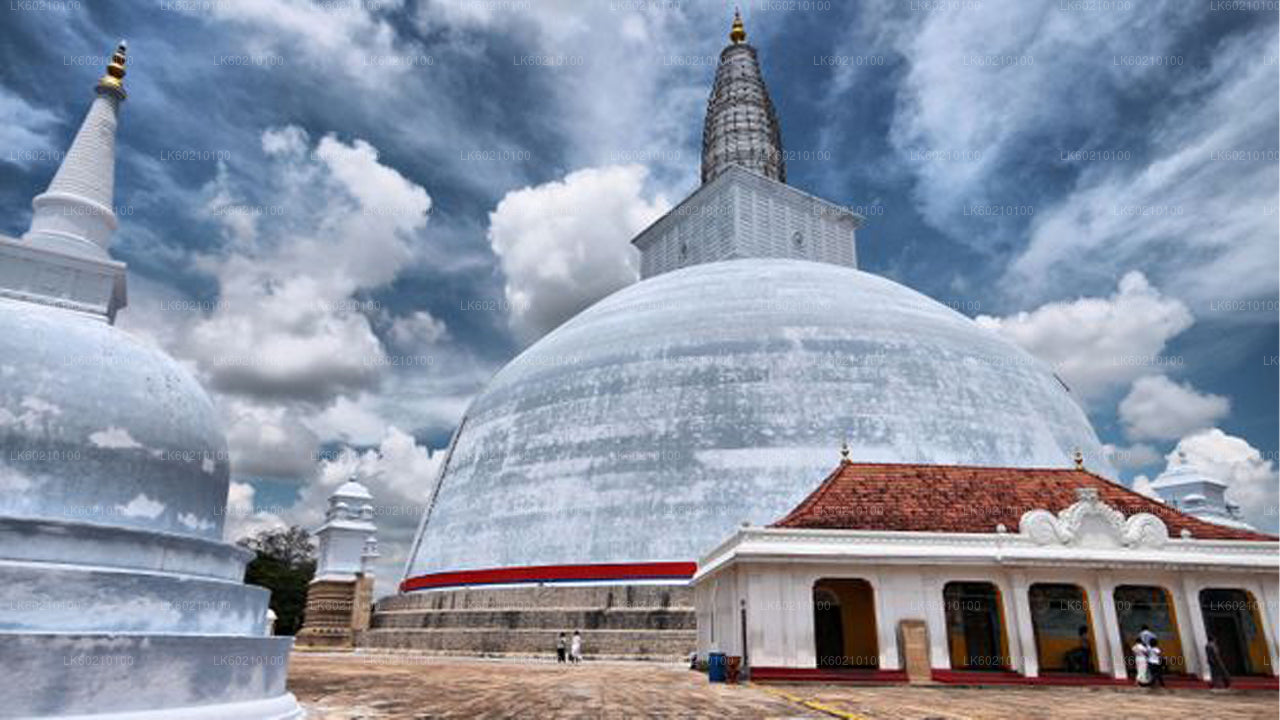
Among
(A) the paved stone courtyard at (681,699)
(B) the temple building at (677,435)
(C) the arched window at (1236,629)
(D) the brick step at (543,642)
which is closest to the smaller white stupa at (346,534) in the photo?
(B) the temple building at (677,435)

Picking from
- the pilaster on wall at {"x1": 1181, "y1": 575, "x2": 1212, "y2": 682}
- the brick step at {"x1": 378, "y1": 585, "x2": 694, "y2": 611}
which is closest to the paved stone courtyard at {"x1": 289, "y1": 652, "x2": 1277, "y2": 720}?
the pilaster on wall at {"x1": 1181, "y1": 575, "x2": 1212, "y2": 682}

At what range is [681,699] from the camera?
481 inches

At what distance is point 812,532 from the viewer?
55.6 feet

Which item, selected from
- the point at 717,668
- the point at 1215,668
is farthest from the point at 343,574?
the point at 1215,668

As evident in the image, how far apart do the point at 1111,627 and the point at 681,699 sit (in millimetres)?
11005

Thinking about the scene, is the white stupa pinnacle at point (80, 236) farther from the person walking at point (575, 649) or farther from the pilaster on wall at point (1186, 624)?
the pilaster on wall at point (1186, 624)

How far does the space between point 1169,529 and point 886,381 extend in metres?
10.8

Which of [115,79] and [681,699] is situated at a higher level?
[115,79]

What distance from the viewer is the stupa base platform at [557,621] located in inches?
898

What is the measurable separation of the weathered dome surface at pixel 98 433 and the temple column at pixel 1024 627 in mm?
15927

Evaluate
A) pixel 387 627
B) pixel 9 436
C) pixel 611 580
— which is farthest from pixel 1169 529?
pixel 387 627

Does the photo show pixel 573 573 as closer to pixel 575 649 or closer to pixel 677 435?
pixel 575 649

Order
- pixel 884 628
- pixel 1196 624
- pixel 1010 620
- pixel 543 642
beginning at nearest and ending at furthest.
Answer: pixel 884 628 → pixel 1010 620 → pixel 1196 624 → pixel 543 642

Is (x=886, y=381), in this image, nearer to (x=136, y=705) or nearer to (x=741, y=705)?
(x=741, y=705)
